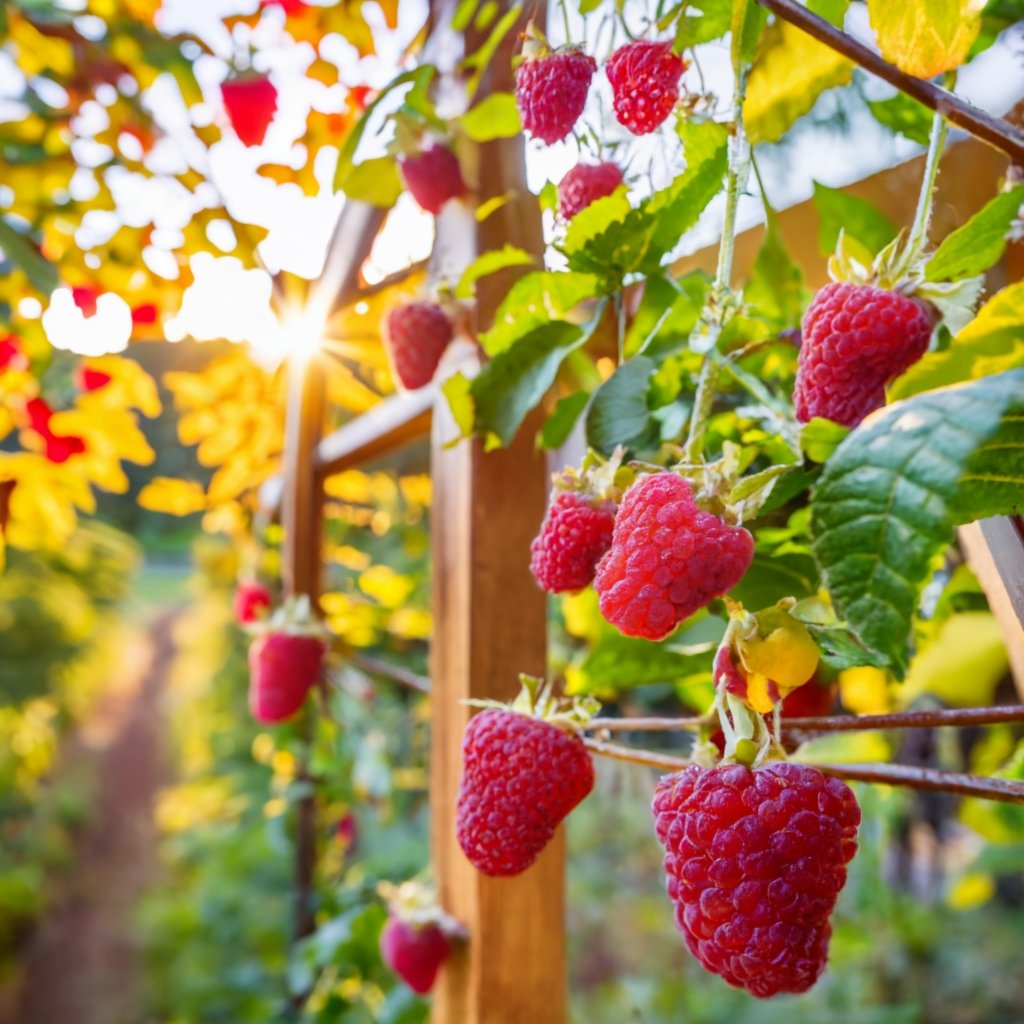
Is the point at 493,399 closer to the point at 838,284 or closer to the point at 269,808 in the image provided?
the point at 838,284

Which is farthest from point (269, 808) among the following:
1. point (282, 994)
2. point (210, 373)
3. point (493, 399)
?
point (493, 399)

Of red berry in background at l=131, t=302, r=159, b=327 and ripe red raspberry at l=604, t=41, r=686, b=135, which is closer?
ripe red raspberry at l=604, t=41, r=686, b=135

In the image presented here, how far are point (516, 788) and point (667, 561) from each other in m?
0.15

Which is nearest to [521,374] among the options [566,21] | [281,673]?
[566,21]

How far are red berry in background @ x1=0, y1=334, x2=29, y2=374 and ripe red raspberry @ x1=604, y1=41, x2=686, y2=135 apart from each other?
105 cm

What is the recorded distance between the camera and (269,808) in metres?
1.39

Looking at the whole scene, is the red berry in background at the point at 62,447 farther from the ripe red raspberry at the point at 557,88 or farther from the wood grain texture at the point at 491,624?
the ripe red raspberry at the point at 557,88

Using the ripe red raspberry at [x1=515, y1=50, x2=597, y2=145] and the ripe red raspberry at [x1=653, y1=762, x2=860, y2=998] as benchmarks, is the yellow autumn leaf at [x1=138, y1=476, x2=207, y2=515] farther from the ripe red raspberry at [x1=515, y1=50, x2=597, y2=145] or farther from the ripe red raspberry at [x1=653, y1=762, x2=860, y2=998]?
the ripe red raspberry at [x1=653, y1=762, x2=860, y2=998]

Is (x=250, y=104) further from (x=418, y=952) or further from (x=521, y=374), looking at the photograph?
(x=418, y=952)

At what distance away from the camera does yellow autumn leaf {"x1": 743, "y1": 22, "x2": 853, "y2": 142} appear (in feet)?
1.22

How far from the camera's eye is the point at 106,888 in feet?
13.8

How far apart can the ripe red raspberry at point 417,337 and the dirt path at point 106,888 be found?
10.2ft

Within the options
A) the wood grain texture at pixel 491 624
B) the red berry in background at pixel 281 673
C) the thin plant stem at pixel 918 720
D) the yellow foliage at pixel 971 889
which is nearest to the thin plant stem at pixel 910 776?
the thin plant stem at pixel 918 720

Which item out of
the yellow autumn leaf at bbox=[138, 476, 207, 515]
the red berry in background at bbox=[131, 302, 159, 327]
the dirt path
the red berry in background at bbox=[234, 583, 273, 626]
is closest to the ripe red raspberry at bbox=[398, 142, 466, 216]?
the red berry in background at bbox=[234, 583, 273, 626]
